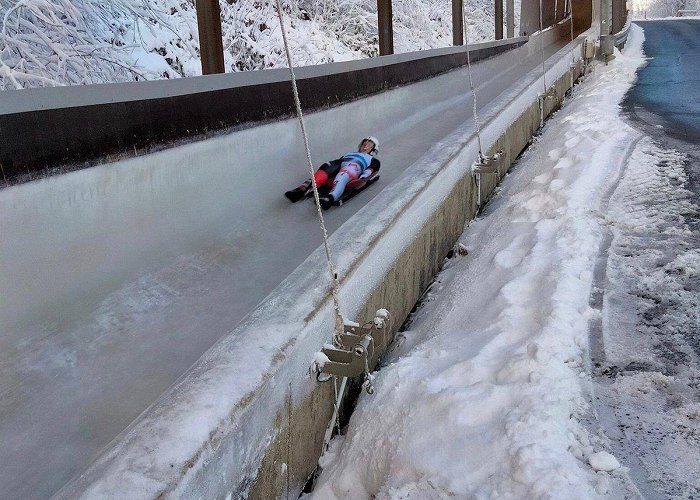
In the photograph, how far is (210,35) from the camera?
4367 mm

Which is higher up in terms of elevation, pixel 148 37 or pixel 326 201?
pixel 148 37

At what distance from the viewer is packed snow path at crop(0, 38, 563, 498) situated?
6.66 feet

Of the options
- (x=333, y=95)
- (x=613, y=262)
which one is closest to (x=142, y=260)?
(x=613, y=262)

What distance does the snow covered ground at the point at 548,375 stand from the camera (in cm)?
177

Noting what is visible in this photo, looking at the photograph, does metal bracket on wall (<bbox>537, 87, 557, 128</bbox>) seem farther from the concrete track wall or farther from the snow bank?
the snow bank

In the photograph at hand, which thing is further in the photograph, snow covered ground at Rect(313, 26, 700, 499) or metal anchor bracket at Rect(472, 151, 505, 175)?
metal anchor bracket at Rect(472, 151, 505, 175)

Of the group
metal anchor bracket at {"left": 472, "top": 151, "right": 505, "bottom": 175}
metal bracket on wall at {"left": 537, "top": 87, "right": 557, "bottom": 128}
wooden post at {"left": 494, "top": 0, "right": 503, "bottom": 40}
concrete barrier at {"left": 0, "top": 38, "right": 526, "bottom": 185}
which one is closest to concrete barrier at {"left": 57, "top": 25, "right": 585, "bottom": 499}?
metal anchor bracket at {"left": 472, "top": 151, "right": 505, "bottom": 175}

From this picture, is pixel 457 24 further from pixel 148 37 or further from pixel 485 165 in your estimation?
pixel 485 165

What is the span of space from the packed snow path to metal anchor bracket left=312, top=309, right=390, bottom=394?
544 mm

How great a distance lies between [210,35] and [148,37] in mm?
4820

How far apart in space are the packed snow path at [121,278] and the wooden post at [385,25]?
3.50 meters

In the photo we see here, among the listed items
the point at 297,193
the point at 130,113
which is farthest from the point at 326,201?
the point at 130,113

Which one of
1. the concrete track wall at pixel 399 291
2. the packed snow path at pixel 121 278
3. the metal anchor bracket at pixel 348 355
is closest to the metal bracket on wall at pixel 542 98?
the concrete track wall at pixel 399 291

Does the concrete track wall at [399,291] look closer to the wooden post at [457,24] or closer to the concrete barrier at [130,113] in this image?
the concrete barrier at [130,113]
